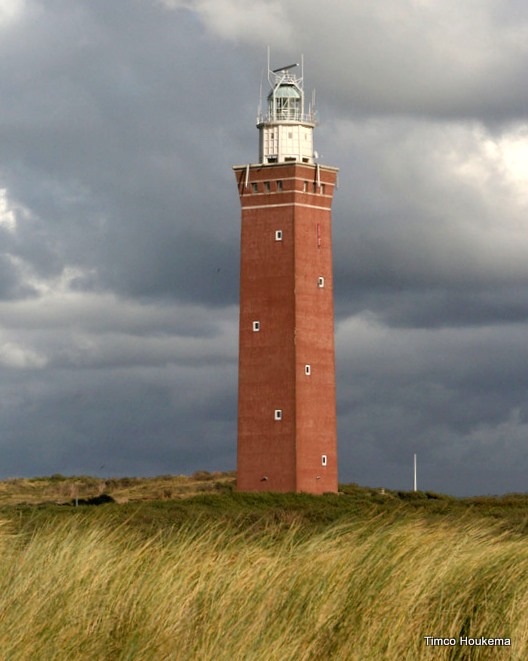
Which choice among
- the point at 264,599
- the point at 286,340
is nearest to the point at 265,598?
the point at 264,599

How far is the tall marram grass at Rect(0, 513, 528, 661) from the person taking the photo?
32.1 ft

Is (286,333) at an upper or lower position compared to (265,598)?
upper

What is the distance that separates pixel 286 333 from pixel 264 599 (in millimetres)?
36647

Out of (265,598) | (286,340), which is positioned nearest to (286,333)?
(286,340)

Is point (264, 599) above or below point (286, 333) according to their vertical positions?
below

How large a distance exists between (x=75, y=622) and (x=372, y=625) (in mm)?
2647

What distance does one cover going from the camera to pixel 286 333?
1854 inches

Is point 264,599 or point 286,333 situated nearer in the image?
point 264,599

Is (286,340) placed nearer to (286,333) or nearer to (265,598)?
(286,333)

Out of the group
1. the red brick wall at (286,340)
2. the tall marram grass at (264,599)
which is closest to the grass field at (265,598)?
the tall marram grass at (264,599)

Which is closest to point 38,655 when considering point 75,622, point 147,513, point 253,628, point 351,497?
point 75,622

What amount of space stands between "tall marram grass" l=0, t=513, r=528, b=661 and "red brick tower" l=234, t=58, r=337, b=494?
112 feet

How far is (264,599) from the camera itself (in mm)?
10531

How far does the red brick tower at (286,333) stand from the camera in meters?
46.7
